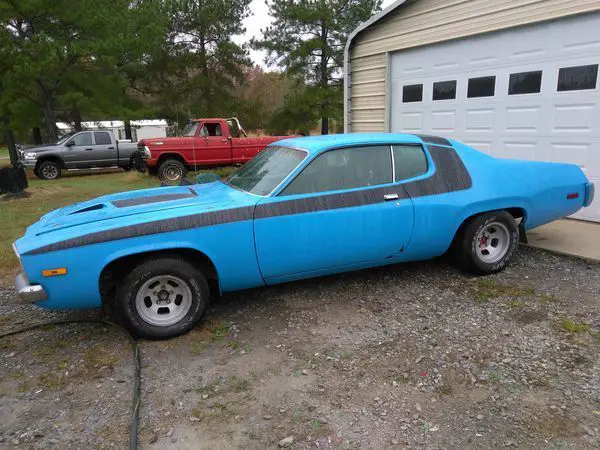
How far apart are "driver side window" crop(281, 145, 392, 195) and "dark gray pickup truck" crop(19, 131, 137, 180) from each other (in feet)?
45.9

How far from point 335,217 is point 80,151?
14.4 meters

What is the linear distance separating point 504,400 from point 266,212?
6.94 feet

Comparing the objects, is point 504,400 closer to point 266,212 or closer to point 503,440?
point 503,440

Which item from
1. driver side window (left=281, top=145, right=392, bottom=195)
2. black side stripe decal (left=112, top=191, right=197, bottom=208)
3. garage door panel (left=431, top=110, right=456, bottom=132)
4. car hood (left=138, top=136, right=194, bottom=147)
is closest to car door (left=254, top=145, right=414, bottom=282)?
driver side window (left=281, top=145, right=392, bottom=195)

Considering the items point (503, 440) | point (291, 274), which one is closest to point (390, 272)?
point (291, 274)

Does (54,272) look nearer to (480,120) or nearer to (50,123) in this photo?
(480,120)

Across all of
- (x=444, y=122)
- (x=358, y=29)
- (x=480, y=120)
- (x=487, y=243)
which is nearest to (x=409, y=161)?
(x=487, y=243)

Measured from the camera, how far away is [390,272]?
488 cm

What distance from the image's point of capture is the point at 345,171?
4.04 meters

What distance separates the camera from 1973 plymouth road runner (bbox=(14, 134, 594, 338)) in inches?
131

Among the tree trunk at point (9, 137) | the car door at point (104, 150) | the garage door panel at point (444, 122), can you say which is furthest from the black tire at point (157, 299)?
the tree trunk at point (9, 137)

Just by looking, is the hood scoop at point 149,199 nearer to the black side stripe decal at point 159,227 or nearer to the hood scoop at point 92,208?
the hood scoop at point 92,208

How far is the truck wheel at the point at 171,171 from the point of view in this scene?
12680 millimetres

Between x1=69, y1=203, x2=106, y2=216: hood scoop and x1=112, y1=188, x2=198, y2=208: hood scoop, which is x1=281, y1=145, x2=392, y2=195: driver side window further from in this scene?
x1=69, y1=203, x2=106, y2=216: hood scoop
